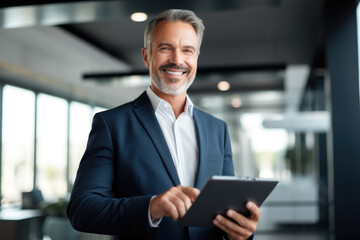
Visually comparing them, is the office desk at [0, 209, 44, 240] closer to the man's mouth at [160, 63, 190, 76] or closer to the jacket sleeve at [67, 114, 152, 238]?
the jacket sleeve at [67, 114, 152, 238]

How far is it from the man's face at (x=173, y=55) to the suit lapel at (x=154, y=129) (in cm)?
9

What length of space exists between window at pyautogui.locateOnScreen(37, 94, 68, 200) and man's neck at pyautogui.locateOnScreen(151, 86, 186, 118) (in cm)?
601

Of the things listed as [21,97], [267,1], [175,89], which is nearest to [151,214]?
[175,89]

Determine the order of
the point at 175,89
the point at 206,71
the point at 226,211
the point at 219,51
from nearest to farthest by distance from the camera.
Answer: the point at 226,211
the point at 175,89
the point at 206,71
the point at 219,51

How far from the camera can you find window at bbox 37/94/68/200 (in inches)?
287

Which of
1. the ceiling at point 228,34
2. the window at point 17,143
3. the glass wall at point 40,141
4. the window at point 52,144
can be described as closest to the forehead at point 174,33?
the ceiling at point 228,34

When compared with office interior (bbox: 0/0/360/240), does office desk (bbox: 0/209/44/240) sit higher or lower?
lower

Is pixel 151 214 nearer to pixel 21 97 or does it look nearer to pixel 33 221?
pixel 33 221

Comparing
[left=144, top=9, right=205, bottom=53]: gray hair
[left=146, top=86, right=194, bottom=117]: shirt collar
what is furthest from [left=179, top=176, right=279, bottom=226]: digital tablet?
[left=144, top=9, right=205, bottom=53]: gray hair

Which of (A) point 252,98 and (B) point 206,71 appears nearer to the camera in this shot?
(B) point 206,71

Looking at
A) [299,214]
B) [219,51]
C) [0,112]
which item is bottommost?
[299,214]

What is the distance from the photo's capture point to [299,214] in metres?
6.70

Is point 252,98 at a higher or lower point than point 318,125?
higher

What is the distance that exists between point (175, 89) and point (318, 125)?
5316 millimetres
